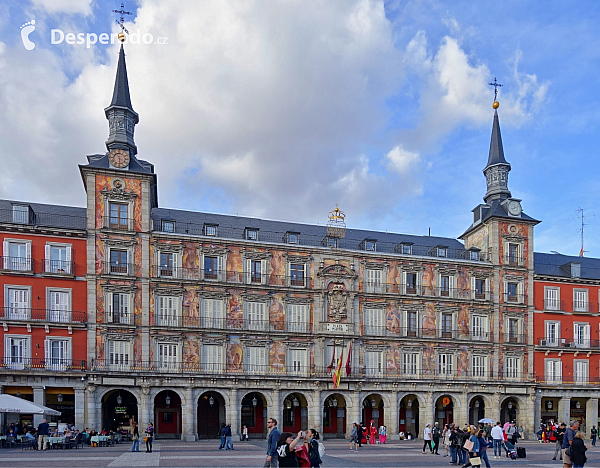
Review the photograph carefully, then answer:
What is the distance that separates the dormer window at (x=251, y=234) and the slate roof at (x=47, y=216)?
13136 mm

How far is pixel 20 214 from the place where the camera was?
49.8m

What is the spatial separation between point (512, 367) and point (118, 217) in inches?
1478

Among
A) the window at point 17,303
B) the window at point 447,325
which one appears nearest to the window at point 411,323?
the window at point 447,325

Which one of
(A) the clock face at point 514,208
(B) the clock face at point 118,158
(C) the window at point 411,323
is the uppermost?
(B) the clock face at point 118,158

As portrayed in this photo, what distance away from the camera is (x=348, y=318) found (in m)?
56.7

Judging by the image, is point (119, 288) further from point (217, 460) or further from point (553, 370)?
point (553, 370)

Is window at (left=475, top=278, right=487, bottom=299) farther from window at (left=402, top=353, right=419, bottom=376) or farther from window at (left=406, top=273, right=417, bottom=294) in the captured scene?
window at (left=402, top=353, right=419, bottom=376)

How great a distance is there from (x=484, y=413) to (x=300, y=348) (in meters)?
19.3

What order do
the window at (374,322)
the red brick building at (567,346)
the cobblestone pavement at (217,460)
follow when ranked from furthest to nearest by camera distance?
1. the red brick building at (567,346)
2. the window at (374,322)
3. the cobblestone pavement at (217,460)

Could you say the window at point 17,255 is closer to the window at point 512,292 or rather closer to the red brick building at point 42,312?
the red brick building at point 42,312

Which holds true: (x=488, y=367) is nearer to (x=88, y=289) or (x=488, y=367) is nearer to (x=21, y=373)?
(x=88, y=289)

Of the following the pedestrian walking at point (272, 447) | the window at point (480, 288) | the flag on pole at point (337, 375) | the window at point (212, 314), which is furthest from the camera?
the window at point (480, 288)

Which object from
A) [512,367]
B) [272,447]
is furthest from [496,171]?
[272,447]

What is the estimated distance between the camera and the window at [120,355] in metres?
50.0
